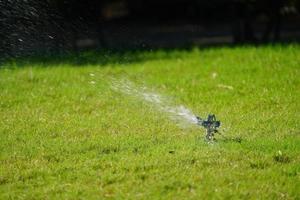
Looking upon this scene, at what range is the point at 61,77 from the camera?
8.70 m

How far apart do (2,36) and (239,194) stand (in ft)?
21.4

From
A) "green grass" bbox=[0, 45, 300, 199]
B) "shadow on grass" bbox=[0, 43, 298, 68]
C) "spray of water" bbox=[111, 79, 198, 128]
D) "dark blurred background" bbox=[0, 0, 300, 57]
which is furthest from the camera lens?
"dark blurred background" bbox=[0, 0, 300, 57]

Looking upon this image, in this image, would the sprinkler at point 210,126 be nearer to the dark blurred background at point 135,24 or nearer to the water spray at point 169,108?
the water spray at point 169,108

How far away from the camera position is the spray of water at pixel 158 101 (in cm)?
649

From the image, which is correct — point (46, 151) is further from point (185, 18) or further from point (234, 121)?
point (185, 18)

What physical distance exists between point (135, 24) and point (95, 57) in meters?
8.25

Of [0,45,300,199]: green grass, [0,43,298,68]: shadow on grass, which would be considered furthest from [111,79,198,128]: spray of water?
[0,43,298,68]: shadow on grass

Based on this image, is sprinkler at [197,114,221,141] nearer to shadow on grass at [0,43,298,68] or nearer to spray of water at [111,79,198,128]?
spray of water at [111,79,198,128]

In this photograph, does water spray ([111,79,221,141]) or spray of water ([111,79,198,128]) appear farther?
spray of water ([111,79,198,128])

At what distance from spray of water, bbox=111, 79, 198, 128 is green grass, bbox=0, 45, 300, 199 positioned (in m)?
0.12

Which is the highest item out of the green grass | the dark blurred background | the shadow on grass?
the dark blurred background

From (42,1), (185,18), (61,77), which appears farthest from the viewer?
(185,18)

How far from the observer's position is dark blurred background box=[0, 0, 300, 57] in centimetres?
1002

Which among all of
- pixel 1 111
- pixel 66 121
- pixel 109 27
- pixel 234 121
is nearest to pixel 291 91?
pixel 234 121
